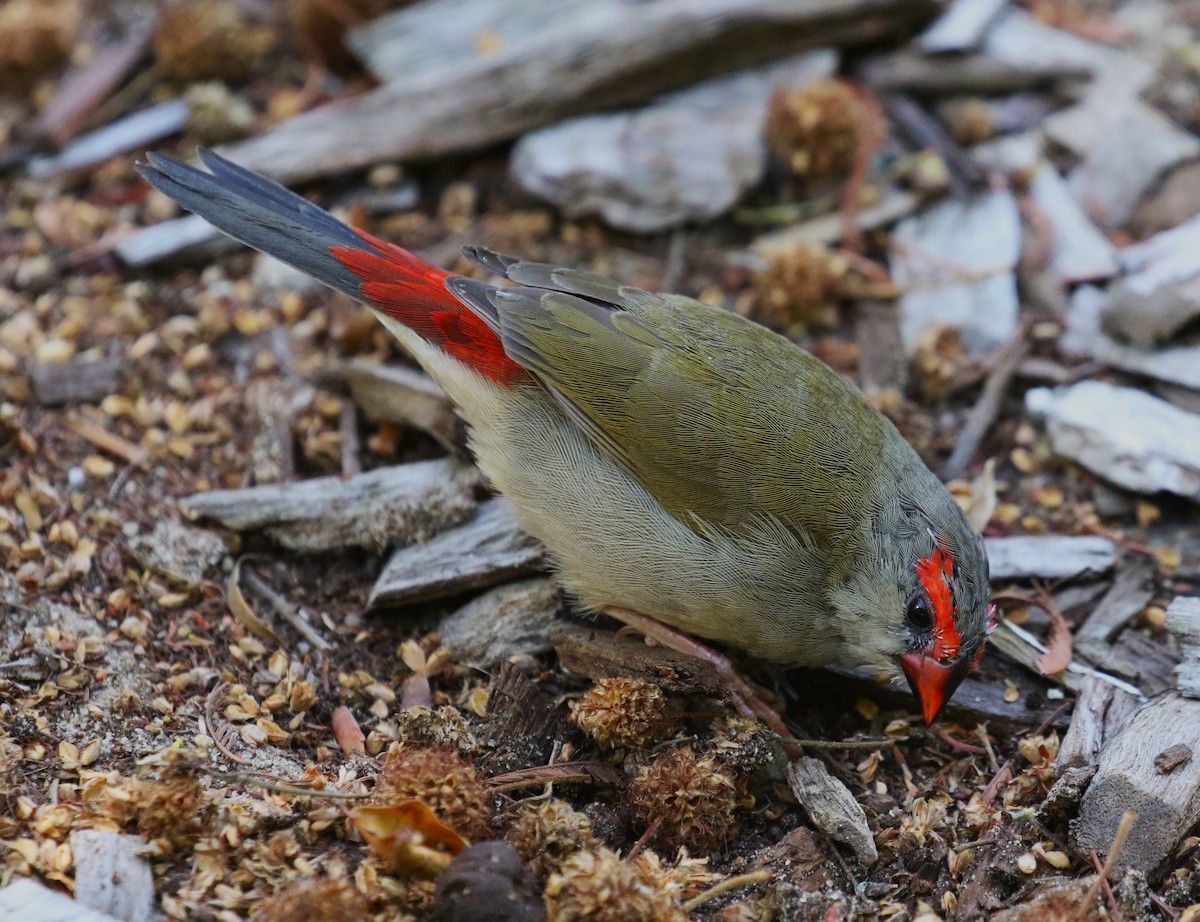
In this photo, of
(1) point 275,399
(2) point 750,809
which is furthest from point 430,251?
(2) point 750,809

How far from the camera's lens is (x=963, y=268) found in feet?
16.8

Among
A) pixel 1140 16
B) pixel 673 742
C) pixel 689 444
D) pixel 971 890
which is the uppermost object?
pixel 1140 16

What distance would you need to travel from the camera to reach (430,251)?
16.8ft

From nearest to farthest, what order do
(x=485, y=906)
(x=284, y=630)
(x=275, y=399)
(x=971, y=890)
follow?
1. (x=485, y=906)
2. (x=971, y=890)
3. (x=284, y=630)
4. (x=275, y=399)

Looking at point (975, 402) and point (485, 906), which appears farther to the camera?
point (975, 402)

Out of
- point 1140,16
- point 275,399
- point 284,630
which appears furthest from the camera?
point 1140,16

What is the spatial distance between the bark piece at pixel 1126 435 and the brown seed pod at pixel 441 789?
2634mm

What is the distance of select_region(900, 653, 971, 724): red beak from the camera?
3.59 metres

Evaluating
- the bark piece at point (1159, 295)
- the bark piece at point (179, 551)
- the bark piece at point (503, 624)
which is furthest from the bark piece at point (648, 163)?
the bark piece at point (179, 551)

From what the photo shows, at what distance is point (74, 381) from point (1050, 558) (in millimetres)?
3558

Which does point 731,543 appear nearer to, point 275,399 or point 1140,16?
point 275,399

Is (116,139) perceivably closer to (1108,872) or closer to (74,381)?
(74,381)

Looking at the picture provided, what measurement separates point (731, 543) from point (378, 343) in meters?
1.80

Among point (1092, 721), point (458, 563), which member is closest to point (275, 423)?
point (458, 563)
